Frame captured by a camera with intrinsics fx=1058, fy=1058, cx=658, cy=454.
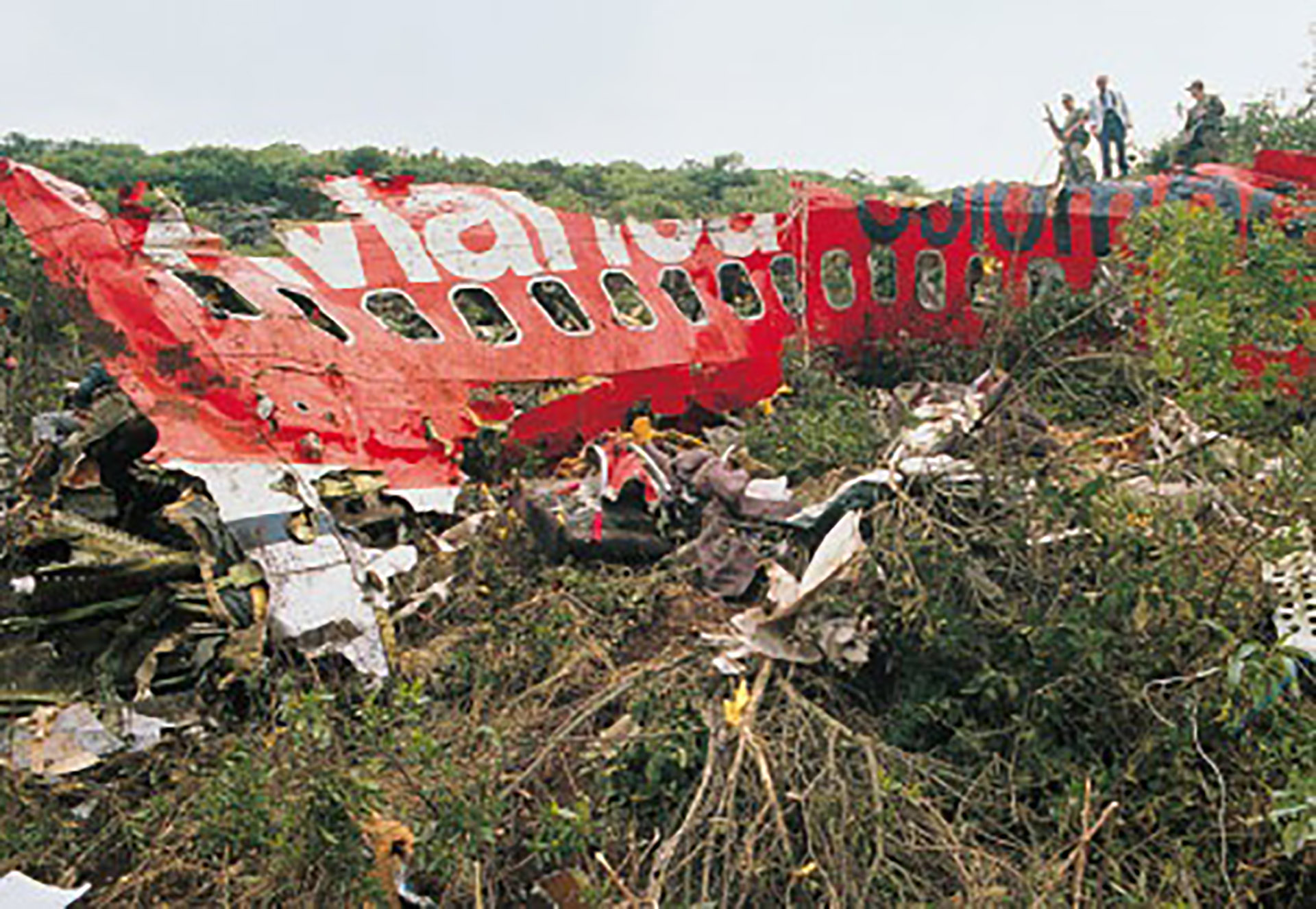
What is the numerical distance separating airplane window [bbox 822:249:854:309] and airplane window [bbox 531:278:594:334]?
305 centimetres

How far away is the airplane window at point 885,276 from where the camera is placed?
1134cm

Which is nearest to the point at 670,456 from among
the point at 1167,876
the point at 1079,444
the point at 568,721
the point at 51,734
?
the point at 1079,444

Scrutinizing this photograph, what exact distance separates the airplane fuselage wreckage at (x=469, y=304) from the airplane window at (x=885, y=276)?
1.0 inches

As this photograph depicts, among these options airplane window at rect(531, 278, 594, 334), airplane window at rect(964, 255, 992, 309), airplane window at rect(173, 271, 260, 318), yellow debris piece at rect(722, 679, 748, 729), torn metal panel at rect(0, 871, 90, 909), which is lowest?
torn metal panel at rect(0, 871, 90, 909)

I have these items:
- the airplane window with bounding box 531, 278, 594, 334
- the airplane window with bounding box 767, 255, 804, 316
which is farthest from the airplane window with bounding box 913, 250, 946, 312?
the airplane window with bounding box 531, 278, 594, 334

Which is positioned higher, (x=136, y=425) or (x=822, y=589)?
(x=136, y=425)

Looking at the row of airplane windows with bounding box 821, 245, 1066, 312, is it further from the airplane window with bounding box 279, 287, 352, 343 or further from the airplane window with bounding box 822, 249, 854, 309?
the airplane window with bounding box 279, 287, 352, 343

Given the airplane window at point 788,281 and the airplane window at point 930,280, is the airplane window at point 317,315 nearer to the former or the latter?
the airplane window at point 788,281

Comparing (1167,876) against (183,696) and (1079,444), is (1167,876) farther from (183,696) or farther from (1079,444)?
(183,696)

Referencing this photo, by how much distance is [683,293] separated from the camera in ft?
34.2

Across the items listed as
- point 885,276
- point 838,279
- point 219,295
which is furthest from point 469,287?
point 885,276

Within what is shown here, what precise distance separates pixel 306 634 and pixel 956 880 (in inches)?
135

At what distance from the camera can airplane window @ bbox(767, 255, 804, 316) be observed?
10977 millimetres

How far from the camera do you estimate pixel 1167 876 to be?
3.42 m
